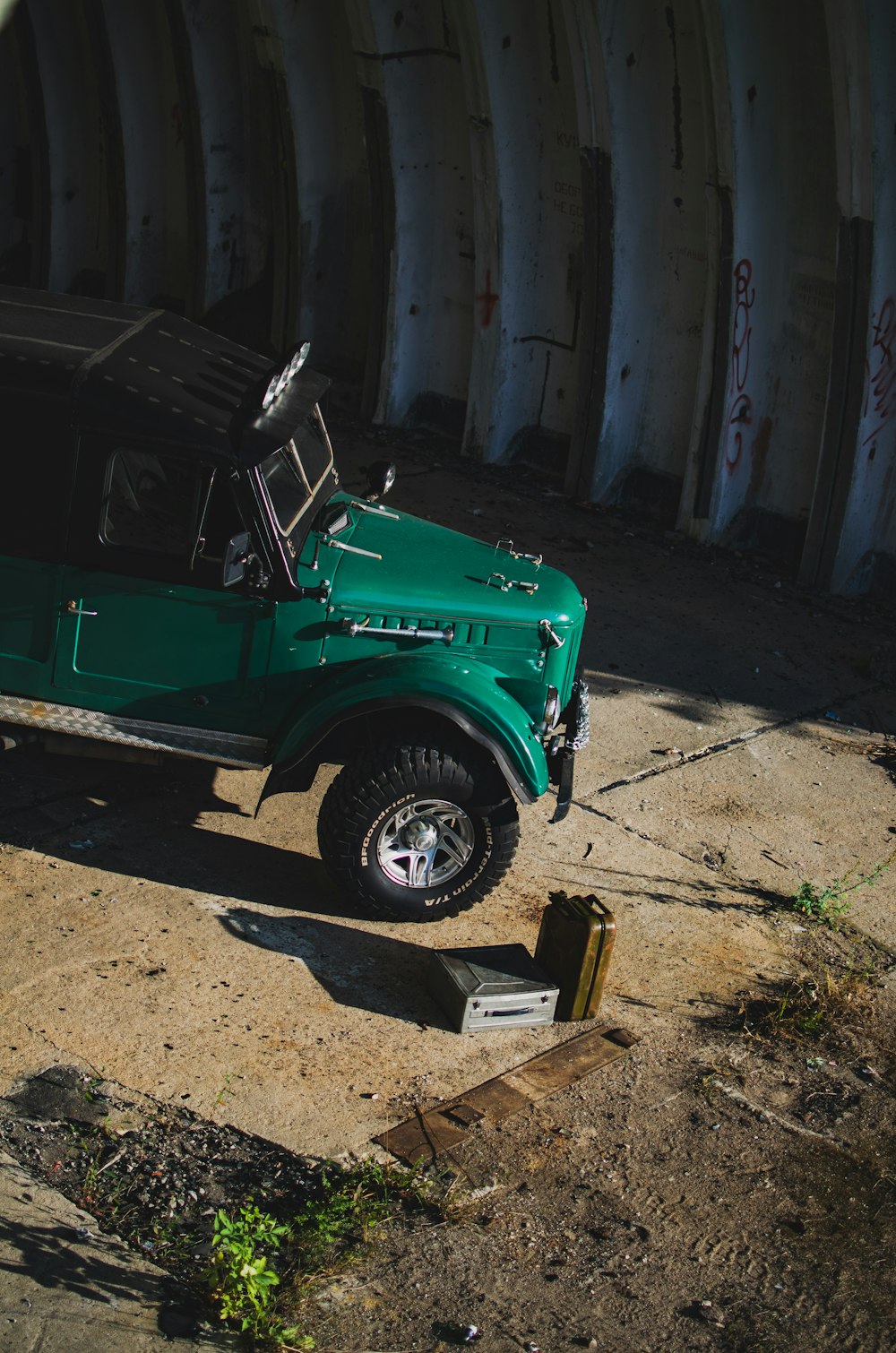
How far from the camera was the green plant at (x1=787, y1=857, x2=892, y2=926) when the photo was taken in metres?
6.76

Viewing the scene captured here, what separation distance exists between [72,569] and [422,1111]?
2762 mm

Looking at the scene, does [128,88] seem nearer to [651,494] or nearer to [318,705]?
[651,494]

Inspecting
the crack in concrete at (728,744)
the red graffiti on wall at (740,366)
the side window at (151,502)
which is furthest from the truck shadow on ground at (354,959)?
the red graffiti on wall at (740,366)

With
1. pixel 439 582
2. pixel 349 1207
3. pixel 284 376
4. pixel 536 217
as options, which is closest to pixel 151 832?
pixel 439 582

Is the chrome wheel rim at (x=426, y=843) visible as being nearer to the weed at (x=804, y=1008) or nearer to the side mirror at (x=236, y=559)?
the side mirror at (x=236, y=559)

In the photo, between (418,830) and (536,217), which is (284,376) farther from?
(536,217)

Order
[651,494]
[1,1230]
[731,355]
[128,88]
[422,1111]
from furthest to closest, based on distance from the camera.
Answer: [128,88] → [651,494] → [731,355] → [422,1111] → [1,1230]

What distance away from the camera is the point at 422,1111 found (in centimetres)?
504

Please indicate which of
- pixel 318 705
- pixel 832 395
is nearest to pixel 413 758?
pixel 318 705

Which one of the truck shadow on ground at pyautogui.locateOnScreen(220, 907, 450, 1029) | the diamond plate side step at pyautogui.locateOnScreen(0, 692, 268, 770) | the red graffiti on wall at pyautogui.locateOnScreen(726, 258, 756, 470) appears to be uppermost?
the red graffiti on wall at pyautogui.locateOnScreen(726, 258, 756, 470)

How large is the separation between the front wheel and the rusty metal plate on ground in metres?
0.91

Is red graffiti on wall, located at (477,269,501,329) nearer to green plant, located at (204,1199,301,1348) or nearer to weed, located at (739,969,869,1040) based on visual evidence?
A: weed, located at (739,969,869,1040)

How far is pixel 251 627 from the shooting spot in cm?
602

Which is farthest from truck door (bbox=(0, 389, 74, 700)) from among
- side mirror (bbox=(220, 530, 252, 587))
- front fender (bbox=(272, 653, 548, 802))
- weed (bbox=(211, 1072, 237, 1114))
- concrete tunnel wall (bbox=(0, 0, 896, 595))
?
concrete tunnel wall (bbox=(0, 0, 896, 595))
